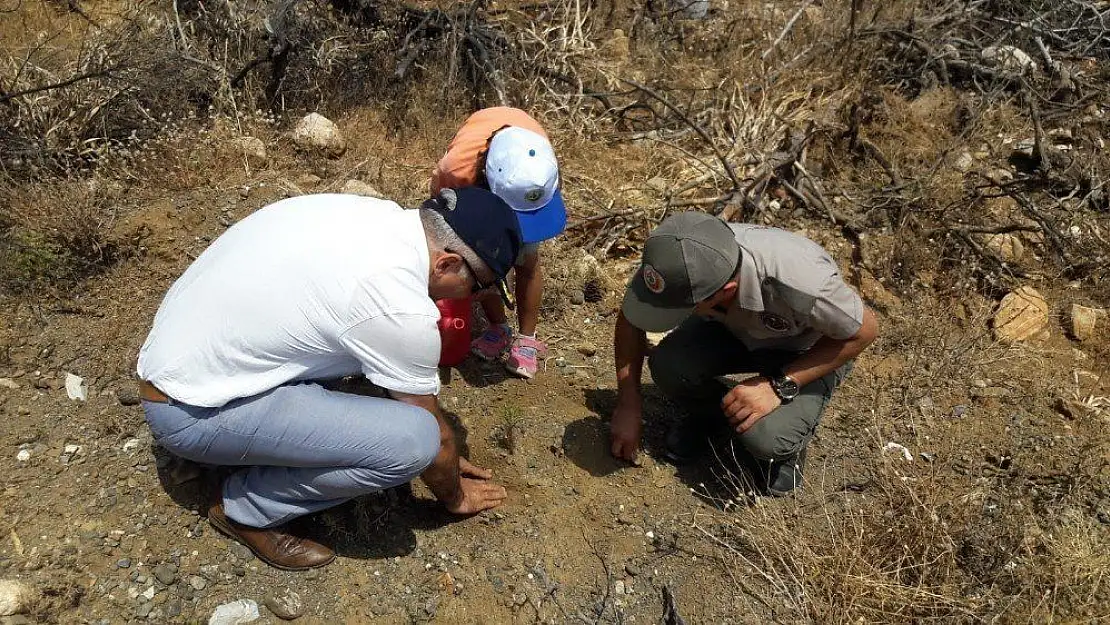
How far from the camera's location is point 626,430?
8.00 feet

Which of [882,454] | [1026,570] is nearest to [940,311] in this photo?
[882,454]

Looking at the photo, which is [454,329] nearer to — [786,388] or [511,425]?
[511,425]

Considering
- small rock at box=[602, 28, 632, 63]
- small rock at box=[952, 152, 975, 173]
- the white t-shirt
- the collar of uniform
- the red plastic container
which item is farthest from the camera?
small rock at box=[602, 28, 632, 63]

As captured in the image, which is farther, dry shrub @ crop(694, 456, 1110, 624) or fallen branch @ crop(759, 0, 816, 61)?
fallen branch @ crop(759, 0, 816, 61)

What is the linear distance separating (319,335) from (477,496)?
828mm

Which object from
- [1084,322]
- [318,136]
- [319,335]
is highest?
[319,335]

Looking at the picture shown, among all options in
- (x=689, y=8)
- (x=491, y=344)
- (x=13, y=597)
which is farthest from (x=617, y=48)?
(x=13, y=597)

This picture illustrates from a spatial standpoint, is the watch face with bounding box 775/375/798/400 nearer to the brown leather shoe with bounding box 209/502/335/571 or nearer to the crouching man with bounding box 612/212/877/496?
the crouching man with bounding box 612/212/877/496

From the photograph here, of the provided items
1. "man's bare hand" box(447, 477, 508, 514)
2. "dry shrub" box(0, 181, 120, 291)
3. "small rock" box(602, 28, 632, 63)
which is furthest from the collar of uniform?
"small rock" box(602, 28, 632, 63)

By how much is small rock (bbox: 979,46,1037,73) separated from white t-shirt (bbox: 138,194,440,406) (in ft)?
14.6

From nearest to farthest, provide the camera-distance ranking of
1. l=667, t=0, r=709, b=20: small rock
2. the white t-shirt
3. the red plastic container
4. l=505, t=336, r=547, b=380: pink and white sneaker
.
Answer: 1. the white t-shirt
2. the red plastic container
3. l=505, t=336, r=547, b=380: pink and white sneaker
4. l=667, t=0, r=709, b=20: small rock

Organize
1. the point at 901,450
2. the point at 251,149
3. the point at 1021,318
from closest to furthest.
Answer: the point at 901,450, the point at 1021,318, the point at 251,149

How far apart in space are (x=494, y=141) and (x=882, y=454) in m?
1.59

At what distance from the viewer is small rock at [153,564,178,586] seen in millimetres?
2014
